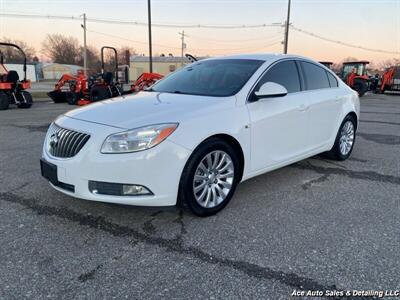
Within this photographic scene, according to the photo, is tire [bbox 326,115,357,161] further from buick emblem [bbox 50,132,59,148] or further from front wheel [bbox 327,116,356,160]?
buick emblem [bbox 50,132,59,148]

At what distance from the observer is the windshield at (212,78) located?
3.84 m

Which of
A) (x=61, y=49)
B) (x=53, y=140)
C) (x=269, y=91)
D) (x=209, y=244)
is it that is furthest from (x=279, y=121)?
(x=61, y=49)

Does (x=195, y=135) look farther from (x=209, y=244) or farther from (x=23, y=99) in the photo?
(x=23, y=99)

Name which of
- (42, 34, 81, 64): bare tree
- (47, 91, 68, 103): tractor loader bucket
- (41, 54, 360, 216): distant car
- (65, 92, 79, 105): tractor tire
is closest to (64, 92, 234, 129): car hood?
(41, 54, 360, 216): distant car

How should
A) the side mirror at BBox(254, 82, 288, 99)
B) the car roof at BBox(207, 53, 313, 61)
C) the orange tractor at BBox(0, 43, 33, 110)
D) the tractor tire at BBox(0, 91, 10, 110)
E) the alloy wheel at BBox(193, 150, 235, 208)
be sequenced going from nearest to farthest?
the alloy wheel at BBox(193, 150, 235, 208)
the side mirror at BBox(254, 82, 288, 99)
the car roof at BBox(207, 53, 313, 61)
the tractor tire at BBox(0, 91, 10, 110)
the orange tractor at BBox(0, 43, 33, 110)

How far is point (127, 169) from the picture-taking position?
9.46 feet

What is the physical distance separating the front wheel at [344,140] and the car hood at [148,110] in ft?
8.52

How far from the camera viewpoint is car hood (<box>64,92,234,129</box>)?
307 centimetres

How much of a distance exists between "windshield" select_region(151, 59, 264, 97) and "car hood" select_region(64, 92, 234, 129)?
0.80ft

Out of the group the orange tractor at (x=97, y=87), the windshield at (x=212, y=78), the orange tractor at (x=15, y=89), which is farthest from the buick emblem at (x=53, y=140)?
the orange tractor at (x=15, y=89)

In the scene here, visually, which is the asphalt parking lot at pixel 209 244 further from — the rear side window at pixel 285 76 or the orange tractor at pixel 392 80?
the orange tractor at pixel 392 80

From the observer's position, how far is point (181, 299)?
225 centimetres

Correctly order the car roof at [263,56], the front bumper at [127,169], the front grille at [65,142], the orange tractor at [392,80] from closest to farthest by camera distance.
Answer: the front bumper at [127,169], the front grille at [65,142], the car roof at [263,56], the orange tractor at [392,80]

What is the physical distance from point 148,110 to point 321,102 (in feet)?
8.43
